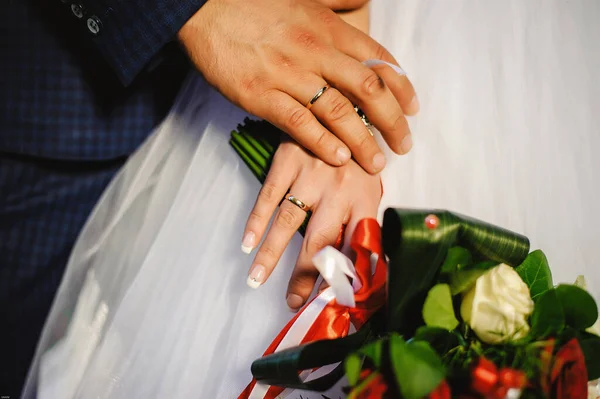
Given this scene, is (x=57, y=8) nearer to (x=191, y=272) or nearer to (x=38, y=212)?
(x=38, y=212)

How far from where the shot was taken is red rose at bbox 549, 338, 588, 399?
1.07 ft

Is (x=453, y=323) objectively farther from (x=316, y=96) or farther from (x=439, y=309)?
(x=316, y=96)

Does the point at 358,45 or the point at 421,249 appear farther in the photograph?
the point at 358,45

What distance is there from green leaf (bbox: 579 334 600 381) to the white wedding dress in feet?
0.81

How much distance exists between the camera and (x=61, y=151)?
2.45 feet

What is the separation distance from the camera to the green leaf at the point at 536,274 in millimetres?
432

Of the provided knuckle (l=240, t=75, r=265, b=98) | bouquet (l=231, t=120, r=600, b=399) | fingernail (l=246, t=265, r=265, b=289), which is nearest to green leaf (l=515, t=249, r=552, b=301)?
bouquet (l=231, t=120, r=600, b=399)

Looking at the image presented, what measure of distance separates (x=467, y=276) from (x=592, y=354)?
12 centimetres

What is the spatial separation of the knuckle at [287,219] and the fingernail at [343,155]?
11 centimetres

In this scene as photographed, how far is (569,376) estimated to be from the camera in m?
0.33

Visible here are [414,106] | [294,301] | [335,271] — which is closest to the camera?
[335,271]

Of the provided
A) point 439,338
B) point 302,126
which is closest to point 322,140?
point 302,126

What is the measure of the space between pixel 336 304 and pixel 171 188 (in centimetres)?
37

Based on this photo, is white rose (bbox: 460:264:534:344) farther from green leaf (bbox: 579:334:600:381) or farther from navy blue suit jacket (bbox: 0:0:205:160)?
navy blue suit jacket (bbox: 0:0:205:160)
